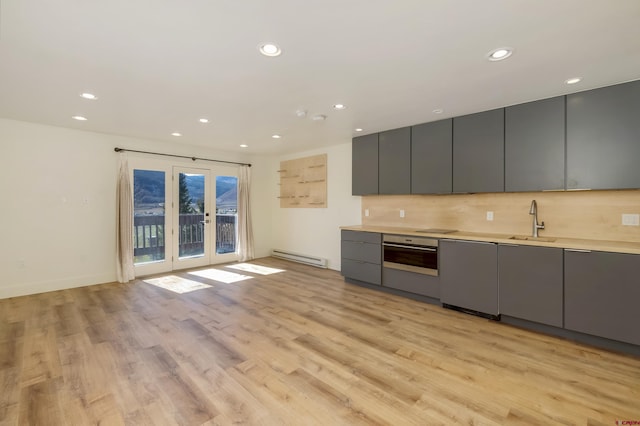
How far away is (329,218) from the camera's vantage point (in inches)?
231

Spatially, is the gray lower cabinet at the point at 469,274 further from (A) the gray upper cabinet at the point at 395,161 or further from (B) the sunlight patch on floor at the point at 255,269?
(B) the sunlight patch on floor at the point at 255,269

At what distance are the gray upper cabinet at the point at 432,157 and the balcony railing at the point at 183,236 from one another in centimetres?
423

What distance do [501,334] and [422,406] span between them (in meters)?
1.63

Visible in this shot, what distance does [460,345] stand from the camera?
269 centimetres

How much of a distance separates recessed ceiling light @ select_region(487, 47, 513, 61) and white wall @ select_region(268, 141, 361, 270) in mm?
3257

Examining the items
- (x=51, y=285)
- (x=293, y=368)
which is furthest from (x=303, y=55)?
(x=51, y=285)

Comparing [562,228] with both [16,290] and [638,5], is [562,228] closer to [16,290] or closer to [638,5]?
[638,5]

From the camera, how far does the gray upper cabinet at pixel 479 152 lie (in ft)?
11.4

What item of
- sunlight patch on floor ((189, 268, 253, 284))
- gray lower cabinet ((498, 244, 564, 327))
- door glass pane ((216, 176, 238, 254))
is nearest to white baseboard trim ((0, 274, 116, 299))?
sunlight patch on floor ((189, 268, 253, 284))

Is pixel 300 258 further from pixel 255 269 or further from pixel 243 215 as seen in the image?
pixel 243 215

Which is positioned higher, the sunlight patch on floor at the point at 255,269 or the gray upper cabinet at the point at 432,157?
the gray upper cabinet at the point at 432,157

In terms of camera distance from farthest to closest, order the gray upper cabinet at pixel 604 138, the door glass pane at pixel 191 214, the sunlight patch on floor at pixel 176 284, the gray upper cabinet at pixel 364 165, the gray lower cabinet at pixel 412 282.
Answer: the door glass pane at pixel 191 214, the gray upper cabinet at pixel 364 165, the sunlight patch on floor at pixel 176 284, the gray lower cabinet at pixel 412 282, the gray upper cabinet at pixel 604 138

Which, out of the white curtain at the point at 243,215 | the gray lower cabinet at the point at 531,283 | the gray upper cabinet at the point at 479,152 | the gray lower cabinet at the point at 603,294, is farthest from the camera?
the white curtain at the point at 243,215

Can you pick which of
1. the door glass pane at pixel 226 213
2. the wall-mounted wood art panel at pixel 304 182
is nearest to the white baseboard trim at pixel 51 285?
the door glass pane at pixel 226 213
